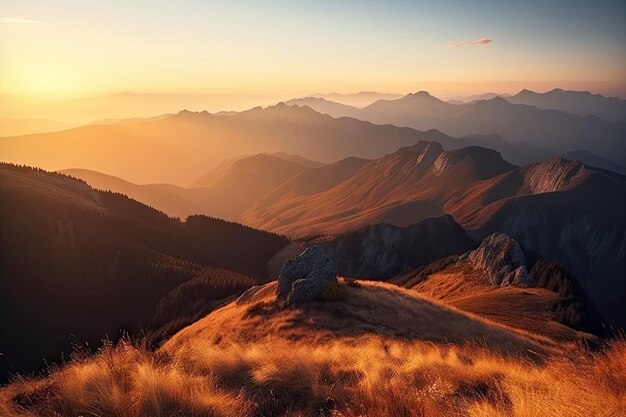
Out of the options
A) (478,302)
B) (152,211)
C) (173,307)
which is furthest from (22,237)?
(478,302)

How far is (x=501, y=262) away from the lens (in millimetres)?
62031

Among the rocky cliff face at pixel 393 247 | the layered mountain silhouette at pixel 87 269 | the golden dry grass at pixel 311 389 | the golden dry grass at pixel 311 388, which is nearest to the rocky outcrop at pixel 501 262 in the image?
the golden dry grass at pixel 311 388

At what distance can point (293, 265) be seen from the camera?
34.3 metres

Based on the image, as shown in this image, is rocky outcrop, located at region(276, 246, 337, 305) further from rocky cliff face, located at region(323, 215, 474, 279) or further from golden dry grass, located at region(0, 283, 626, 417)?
rocky cliff face, located at region(323, 215, 474, 279)

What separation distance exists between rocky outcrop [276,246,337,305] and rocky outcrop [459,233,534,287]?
1436 inches

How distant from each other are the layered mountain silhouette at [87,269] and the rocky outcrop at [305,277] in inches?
2305

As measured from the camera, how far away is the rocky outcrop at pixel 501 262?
187ft

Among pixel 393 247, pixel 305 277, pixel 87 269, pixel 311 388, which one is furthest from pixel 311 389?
pixel 393 247

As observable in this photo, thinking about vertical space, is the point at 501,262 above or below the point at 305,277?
below

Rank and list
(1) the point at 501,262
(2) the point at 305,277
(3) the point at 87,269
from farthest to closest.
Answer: (3) the point at 87,269
(1) the point at 501,262
(2) the point at 305,277

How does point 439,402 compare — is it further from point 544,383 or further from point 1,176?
point 1,176

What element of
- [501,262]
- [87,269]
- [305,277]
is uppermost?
[305,277]

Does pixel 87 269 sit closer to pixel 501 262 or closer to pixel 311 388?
pixel 501 262

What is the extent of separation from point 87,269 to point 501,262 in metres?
125
